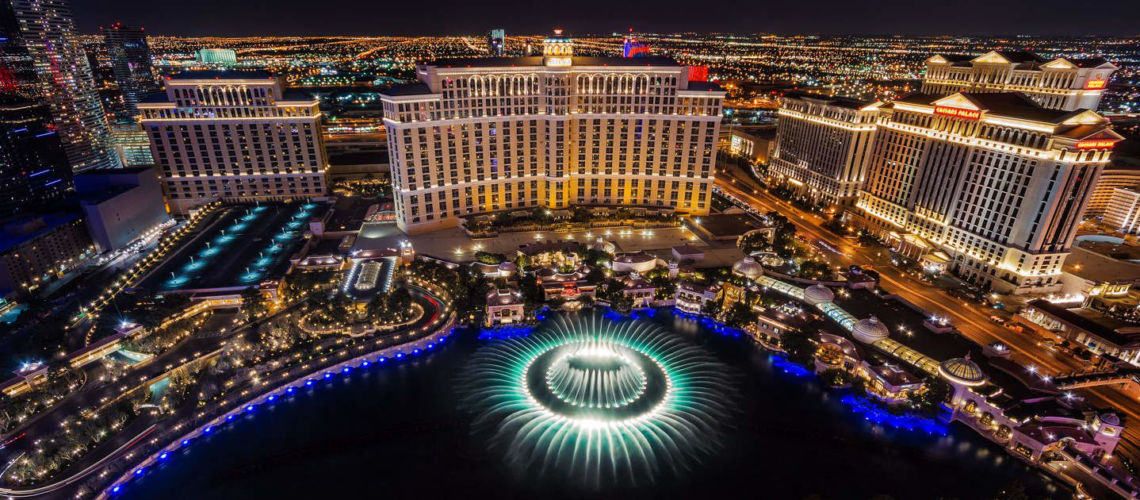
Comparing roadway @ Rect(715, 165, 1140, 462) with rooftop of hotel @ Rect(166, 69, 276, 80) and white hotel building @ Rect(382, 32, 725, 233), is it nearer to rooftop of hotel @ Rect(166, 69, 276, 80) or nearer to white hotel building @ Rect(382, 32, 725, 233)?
white hotel building @ Rect(382, 32, 725, 233)

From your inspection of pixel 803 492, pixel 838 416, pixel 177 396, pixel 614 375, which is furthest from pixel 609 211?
pixel 177 396

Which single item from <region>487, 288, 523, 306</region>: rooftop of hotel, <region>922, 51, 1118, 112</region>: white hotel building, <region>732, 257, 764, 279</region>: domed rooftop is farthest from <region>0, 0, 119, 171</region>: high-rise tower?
<region>922, 51, 1118, 112</region>: white hotel building

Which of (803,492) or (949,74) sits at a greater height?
(949,74)

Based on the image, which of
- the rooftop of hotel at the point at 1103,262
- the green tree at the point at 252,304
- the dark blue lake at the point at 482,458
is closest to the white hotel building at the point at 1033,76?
the rooftop of hotel at the point at 1103,262

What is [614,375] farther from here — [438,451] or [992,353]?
[992,353]

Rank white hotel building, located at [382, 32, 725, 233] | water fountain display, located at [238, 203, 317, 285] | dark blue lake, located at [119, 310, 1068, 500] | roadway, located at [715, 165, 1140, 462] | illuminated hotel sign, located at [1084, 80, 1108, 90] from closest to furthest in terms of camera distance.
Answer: dark blue lake, located at [119, 310, 1068, 500]
roadway, located at [715, 165, 1140, 462]
water fountain display, located at [238, 203, 317, 285]
illuminated hotel sign, located at [1084, 80, 1108, 90]
white hotel building, located at [382, 32, 725, 233]

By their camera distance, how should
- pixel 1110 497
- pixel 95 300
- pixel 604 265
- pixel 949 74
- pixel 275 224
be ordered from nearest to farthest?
pixel 1110 497 < pixel 95 300 < pixel 604 265 < pixel 275 224 < pixel 949 74
